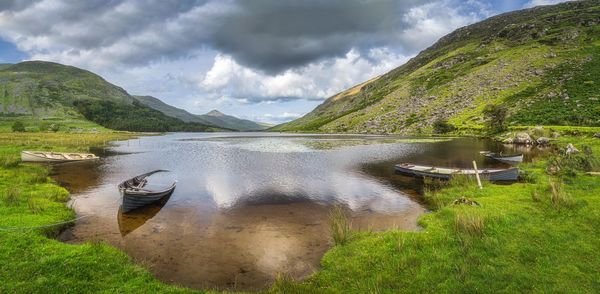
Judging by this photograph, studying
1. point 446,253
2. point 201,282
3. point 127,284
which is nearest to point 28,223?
point 127,284

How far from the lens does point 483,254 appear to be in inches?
557

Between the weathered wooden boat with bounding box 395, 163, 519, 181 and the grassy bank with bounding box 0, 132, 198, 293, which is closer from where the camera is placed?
the grassy bank with bounding box 0, 132, 198, 293

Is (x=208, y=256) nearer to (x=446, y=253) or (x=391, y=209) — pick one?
(x=446, y=253)

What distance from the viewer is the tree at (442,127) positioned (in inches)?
4999

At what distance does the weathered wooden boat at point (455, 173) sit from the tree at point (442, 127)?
97123 mm

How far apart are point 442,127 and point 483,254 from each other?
129 meters

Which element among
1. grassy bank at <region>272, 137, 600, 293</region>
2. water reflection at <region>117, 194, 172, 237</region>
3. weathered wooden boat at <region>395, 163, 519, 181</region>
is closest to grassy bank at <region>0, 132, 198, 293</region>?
water reflection at <region>117, 194, 172, 237</region>

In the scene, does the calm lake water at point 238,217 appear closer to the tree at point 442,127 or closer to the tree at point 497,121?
the tree at point 497,121

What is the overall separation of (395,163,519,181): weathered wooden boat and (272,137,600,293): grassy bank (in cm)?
1212

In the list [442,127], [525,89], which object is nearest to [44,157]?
[442,127]

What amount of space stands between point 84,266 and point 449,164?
49.5m

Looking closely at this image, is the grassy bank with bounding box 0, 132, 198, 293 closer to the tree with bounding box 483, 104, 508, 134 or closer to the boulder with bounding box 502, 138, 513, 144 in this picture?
the boulder with bounding box 502, 138, 513, 144

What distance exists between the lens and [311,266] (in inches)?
639

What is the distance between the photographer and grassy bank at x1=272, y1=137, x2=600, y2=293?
1191cm
